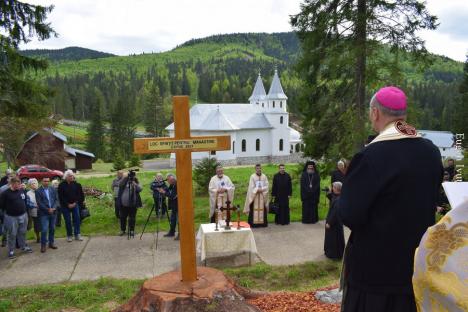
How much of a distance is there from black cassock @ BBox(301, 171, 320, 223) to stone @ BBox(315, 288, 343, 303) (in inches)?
245

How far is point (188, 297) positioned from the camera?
16.4 feet

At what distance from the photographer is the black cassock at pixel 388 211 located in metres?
2.35

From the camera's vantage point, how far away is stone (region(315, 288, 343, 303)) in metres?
5.75

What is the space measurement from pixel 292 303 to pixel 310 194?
6.84m

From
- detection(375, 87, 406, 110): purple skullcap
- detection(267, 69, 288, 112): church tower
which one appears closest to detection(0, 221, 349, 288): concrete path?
detection(375, 87, 406, 110): purple skullcap

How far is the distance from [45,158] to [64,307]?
113ft

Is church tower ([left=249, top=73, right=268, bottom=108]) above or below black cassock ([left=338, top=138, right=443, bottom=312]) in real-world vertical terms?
above

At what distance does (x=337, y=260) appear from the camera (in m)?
8.72

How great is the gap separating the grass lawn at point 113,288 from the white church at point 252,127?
146ft

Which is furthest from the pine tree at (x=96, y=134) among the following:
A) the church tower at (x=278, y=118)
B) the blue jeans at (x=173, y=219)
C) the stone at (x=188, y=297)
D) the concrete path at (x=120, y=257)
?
the stone at (x=188, y=297)

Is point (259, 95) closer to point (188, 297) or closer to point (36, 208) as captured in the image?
point (36, 208)

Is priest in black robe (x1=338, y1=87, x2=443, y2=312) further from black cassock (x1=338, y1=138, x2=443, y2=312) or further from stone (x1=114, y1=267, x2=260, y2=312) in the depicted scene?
stone (x1=114, y1=267, x2=260, y2=312)

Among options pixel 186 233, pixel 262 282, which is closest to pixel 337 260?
pixel 262 282

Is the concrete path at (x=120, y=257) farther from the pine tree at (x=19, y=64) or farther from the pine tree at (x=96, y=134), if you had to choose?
the pine tree at (x=96, y=134)
